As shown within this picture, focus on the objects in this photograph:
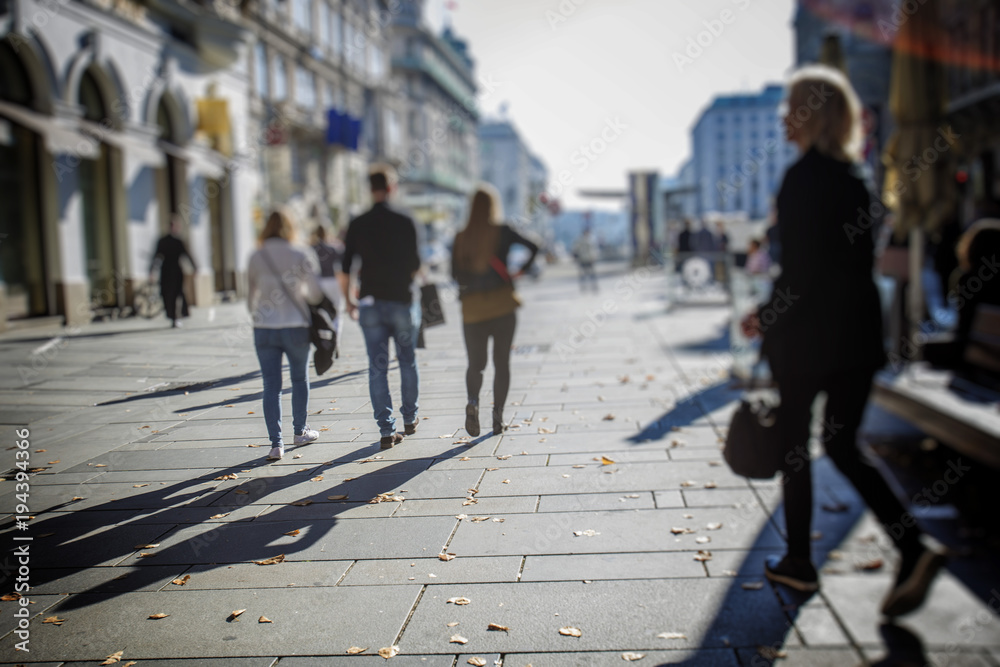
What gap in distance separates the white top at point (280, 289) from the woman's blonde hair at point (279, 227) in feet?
0.20

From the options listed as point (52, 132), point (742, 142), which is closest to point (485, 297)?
point (52, 132)

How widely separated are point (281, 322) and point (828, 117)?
178 centimetres

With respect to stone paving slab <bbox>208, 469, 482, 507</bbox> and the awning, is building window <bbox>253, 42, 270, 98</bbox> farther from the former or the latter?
stone paving slab <bbox>208, 469, 482, 507</bbox>

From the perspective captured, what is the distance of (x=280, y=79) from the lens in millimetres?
35719

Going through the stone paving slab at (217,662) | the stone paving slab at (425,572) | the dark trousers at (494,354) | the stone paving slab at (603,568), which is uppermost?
the dark trousers at (494,354)

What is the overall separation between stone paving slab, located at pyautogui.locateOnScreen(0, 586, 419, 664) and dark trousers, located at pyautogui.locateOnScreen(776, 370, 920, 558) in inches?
50.5

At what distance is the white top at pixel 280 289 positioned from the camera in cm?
242

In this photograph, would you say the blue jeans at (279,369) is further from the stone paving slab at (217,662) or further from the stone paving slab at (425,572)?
the stone paving slab at (217,662)

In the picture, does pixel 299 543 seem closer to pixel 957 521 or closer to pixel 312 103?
pixel 957 521

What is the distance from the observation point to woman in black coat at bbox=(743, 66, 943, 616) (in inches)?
98.7

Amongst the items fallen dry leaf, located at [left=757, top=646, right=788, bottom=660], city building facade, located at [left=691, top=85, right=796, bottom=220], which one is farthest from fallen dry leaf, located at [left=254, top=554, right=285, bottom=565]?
city building facade, located at [left=691, top=85, right=796, bottom=220]

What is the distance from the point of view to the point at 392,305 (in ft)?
9.12

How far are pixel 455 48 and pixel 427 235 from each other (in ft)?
89.3

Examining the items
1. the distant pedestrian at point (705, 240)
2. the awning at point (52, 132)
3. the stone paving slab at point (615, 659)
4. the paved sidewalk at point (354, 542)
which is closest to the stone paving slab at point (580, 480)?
the paved sidewalk at point (354, 542)
